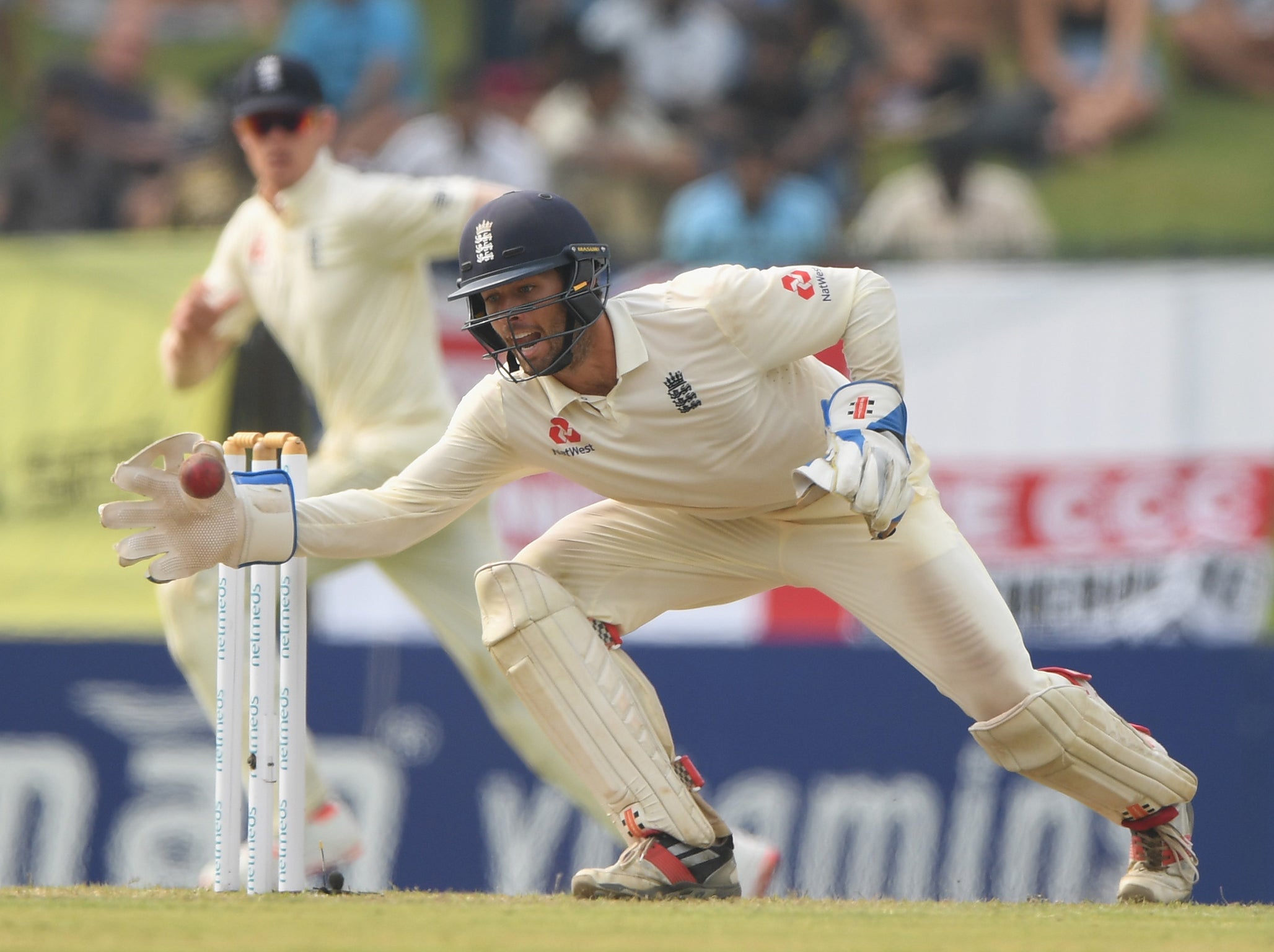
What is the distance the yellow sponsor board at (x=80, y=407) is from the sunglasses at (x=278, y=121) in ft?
6.43

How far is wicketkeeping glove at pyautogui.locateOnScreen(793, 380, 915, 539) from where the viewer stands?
3.56 m

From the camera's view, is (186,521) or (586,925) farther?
(186,521)

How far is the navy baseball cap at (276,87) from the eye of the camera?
17.4 feet

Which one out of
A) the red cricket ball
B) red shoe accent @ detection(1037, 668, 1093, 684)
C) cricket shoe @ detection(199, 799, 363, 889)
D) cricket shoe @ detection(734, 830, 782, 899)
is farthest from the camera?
cricket shoe @ detection(199, 799, 363, 889)

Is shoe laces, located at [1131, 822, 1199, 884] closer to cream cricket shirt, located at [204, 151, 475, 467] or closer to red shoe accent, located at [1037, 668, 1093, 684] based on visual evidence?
red shoe accent, located at [1037, 668, 1093, 684]

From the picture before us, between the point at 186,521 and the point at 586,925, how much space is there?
1.21 meters

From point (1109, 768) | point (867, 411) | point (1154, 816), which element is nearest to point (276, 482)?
point (867, 411)

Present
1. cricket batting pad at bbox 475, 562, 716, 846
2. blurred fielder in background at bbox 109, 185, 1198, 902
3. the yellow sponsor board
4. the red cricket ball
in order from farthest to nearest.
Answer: the yellow sponsor board
cricket batting pad at bbox 475, 562, 716, 846
blurred fielder in background at bbox 109, 185, 1198, 902
the red cricket ball

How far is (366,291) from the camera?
544 cm

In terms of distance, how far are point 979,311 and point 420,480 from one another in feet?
11.5

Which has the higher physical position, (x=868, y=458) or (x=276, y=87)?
(x=276, y=87)

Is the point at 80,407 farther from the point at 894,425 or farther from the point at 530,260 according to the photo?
the point at 894,425

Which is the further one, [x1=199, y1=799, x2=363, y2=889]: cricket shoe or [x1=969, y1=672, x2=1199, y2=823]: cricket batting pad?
[x1=199, y1=799, x2=363, y2=889]: cricket shoe

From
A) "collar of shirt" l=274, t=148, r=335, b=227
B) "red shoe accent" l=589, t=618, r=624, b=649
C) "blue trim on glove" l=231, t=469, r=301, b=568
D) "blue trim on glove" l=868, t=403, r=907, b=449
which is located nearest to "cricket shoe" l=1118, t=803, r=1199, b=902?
"blue trim on glove" l=868, t=403, r=907, b=449
